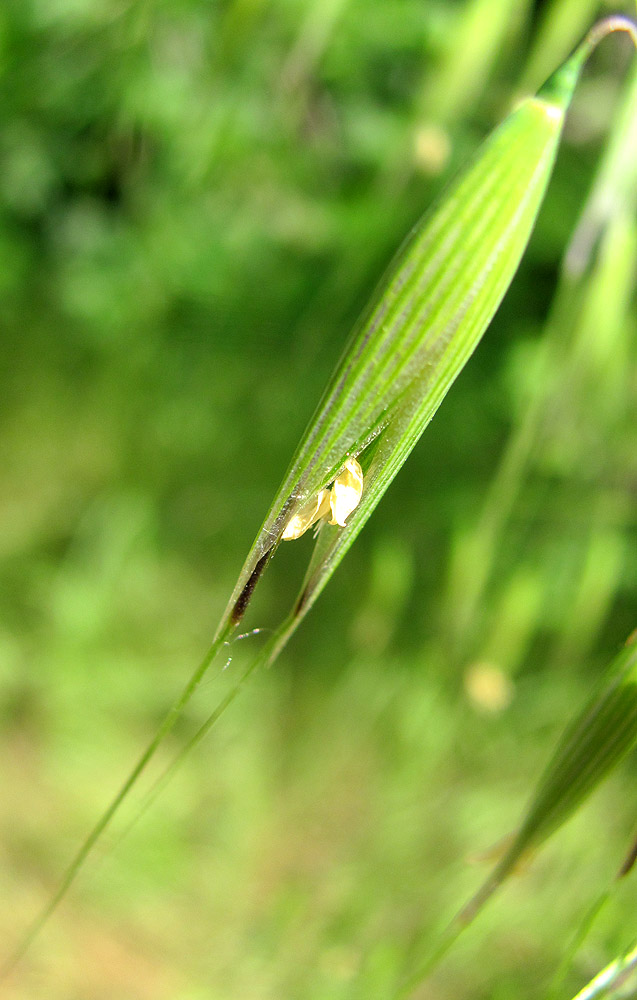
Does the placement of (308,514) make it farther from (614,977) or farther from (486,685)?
(486,685)

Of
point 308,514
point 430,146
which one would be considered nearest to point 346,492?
point 308,514

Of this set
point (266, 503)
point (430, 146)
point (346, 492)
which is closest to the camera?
point (346, 492)

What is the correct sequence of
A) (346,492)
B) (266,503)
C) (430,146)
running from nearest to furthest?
(346,492) → (430,146) → (266,503)

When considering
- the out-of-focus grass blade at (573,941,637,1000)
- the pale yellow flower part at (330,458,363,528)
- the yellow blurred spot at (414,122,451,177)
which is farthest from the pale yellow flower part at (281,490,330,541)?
the yellow blurred spot at (414,122,451,177)

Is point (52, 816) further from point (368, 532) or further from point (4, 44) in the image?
A: point (4, 44)

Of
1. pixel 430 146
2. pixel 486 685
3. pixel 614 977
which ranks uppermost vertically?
pixel 430 146

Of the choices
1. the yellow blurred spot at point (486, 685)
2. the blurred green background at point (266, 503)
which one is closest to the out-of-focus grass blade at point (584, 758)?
the blurred green background at point (266, 503)

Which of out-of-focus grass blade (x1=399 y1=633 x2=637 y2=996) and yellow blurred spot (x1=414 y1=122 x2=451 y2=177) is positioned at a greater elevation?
yellow blurred spot (x1=414 y1=122 x2=451 y2=177)

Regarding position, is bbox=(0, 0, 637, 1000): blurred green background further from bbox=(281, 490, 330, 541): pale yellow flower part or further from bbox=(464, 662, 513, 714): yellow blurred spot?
bbox=(281, 490, 330, 541): pale yellow flower part
